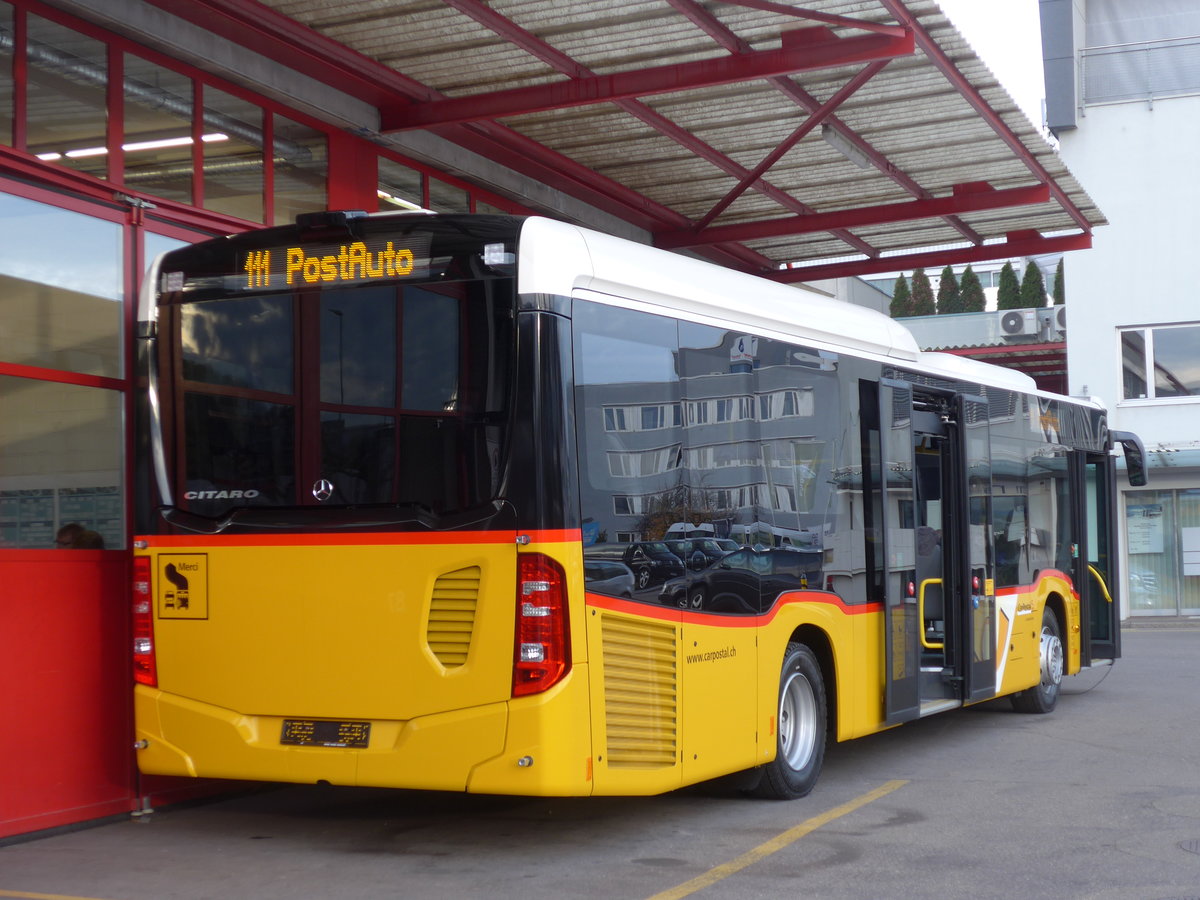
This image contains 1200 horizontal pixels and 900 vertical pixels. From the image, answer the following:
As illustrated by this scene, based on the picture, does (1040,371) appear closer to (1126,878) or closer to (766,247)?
(766,247)

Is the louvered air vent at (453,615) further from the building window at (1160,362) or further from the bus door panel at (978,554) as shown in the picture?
the building window at (1160,362)

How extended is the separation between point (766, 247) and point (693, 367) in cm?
927

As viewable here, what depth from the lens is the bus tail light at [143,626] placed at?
7.68 m

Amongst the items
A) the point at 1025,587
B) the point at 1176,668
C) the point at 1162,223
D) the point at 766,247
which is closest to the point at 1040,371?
the point at 1162,223

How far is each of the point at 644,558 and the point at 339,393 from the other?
1.69 meters

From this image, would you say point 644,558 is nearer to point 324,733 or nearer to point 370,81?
point 324,733

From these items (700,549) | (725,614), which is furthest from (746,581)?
(700,549)

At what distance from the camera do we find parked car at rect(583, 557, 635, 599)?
6.86 metres

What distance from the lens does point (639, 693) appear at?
714cm

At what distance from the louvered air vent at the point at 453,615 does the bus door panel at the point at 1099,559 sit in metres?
8.80

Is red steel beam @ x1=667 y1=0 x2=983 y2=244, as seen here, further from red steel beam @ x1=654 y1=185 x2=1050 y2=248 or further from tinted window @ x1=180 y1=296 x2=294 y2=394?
tinted window @ x1=180 y1=296 x2=294 y2=394

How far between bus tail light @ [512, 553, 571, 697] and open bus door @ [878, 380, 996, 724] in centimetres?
395

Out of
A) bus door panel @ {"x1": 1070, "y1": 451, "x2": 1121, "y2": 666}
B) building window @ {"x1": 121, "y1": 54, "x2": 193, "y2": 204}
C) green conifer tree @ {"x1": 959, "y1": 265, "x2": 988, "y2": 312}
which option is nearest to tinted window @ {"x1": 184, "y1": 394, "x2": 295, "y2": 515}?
building window @ {"x1": 121, "y1": 54, "x2": 193, "y2": 204}

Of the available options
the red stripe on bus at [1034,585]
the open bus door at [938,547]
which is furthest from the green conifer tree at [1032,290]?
the open bus door at [938,547]
